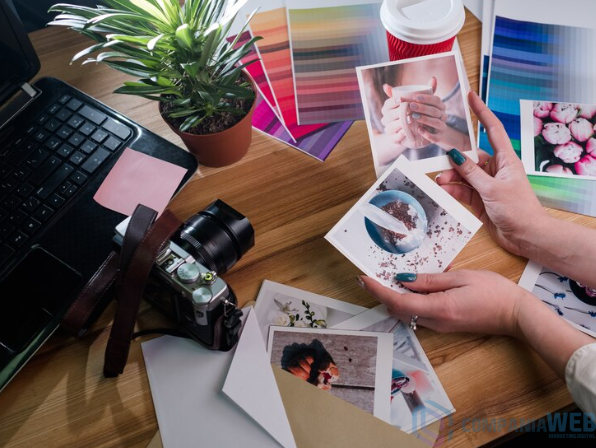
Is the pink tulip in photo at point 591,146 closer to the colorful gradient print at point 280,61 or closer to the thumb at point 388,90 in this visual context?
the thumb at point 388,90

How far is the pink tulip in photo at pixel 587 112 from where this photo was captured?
944 millimetres

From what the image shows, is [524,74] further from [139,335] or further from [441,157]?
[139,335]

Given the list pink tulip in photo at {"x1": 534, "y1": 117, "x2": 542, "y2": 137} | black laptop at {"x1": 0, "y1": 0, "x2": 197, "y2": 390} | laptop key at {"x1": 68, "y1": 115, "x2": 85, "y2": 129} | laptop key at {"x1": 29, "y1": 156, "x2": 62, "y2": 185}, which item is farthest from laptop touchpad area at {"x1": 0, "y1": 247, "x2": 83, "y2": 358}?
pink tulip in photo at {"x1": 534, "y1": 117, "x2": 542, "y2": 137}

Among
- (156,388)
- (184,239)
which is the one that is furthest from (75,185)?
(156,388)

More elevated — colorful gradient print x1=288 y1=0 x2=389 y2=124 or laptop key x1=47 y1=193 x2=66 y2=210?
colorful gradient print x1=288 y1=0 x2=389 y2=124

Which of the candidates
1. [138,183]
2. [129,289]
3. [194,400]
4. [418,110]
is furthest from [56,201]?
[418,110]

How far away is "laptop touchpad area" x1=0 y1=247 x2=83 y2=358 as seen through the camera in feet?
2.50

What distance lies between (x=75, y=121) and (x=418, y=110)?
59 cm

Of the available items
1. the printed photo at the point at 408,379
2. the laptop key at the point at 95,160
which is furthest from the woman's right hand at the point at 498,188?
the laptop key at the point at 95,160

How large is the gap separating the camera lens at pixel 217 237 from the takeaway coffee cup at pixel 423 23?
17.1 inches

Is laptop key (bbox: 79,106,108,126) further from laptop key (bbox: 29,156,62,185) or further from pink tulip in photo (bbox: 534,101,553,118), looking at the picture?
pink tulip in photo (bbox: 534,101,553,118)

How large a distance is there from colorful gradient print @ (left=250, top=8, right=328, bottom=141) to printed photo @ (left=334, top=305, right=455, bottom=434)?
356mm

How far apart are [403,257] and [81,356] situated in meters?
0.50

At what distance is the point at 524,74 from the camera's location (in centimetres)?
100
